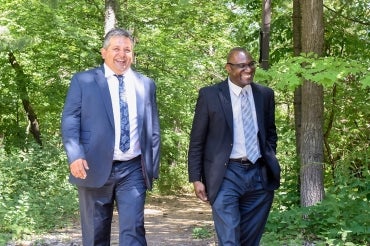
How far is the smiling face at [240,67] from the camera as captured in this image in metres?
4.29

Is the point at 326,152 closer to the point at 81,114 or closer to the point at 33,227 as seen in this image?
the point at 33,227

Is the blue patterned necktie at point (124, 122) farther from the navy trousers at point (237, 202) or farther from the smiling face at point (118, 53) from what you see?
the navy trousers at point (237, 202)

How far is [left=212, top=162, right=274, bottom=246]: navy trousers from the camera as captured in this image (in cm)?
423

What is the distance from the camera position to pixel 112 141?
3.93 meters

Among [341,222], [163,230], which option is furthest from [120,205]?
[163,230]

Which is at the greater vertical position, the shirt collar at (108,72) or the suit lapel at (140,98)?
the shirt collar at (108,72)

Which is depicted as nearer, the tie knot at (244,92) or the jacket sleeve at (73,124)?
the jacket sleeve at (73,124)

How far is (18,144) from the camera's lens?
1677 centimetres

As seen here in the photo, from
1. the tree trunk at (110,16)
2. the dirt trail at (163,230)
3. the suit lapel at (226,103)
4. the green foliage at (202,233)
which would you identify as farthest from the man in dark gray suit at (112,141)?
the tree trunk at (110,16)

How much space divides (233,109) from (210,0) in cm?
1170

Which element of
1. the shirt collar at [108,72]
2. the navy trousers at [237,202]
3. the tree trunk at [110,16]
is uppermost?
the tree trunk at [110,16]

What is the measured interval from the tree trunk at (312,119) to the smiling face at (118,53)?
4.19 metres

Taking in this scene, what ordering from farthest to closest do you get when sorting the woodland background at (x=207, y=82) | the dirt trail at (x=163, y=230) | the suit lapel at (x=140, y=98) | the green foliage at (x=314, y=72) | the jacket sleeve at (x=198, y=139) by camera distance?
1. the dirt trail at (x=163, y=230)
2. the woodland background at (x=207, y=82)
3. the green foliage at (x=314, y=72)
4. the jacket sleeve at (x=198, y=139)
5. the suit lapel at (x=140, y=98)

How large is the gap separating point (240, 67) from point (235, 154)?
25.9 inches
